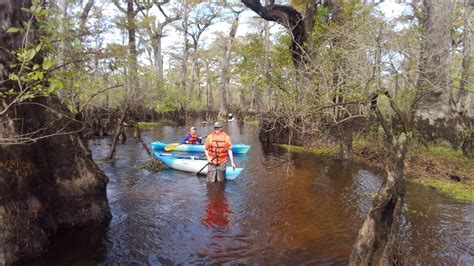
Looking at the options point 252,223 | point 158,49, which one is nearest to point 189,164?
point 252,223

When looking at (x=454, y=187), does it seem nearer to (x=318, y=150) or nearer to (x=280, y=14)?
(x=318, y=150)

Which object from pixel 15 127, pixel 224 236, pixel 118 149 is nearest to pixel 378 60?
pixel 224 236

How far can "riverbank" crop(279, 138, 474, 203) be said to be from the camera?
364 inches

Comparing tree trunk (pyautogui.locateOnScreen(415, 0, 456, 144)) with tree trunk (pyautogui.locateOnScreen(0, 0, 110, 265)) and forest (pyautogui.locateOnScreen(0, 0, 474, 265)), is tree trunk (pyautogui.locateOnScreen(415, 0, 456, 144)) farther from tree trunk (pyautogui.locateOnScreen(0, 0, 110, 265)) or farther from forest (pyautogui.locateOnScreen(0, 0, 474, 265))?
tree trunk (pyautogui.locateOnScreen(0, 0, 110, 265))

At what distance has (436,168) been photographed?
10.9m

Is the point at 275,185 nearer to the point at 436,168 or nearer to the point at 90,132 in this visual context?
the point at 436,168

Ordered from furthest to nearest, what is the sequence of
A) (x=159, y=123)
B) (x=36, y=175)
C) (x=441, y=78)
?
(x=159, y=123) < (x=441, y=78) < (x=36, y=175)

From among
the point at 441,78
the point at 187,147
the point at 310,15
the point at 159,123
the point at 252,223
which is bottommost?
the point at 252,223

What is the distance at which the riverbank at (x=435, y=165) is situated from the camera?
30.3 ft

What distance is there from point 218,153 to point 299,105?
316 centimetres

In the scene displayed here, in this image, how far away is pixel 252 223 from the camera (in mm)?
7207

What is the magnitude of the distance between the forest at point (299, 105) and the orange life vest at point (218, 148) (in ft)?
7.56

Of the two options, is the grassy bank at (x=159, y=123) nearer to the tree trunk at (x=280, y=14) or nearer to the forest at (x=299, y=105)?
the forest at (x=299, y=105)

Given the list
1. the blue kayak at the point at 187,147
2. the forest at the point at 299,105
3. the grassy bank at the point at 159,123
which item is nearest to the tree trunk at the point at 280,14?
the forest at the point at 299,105
